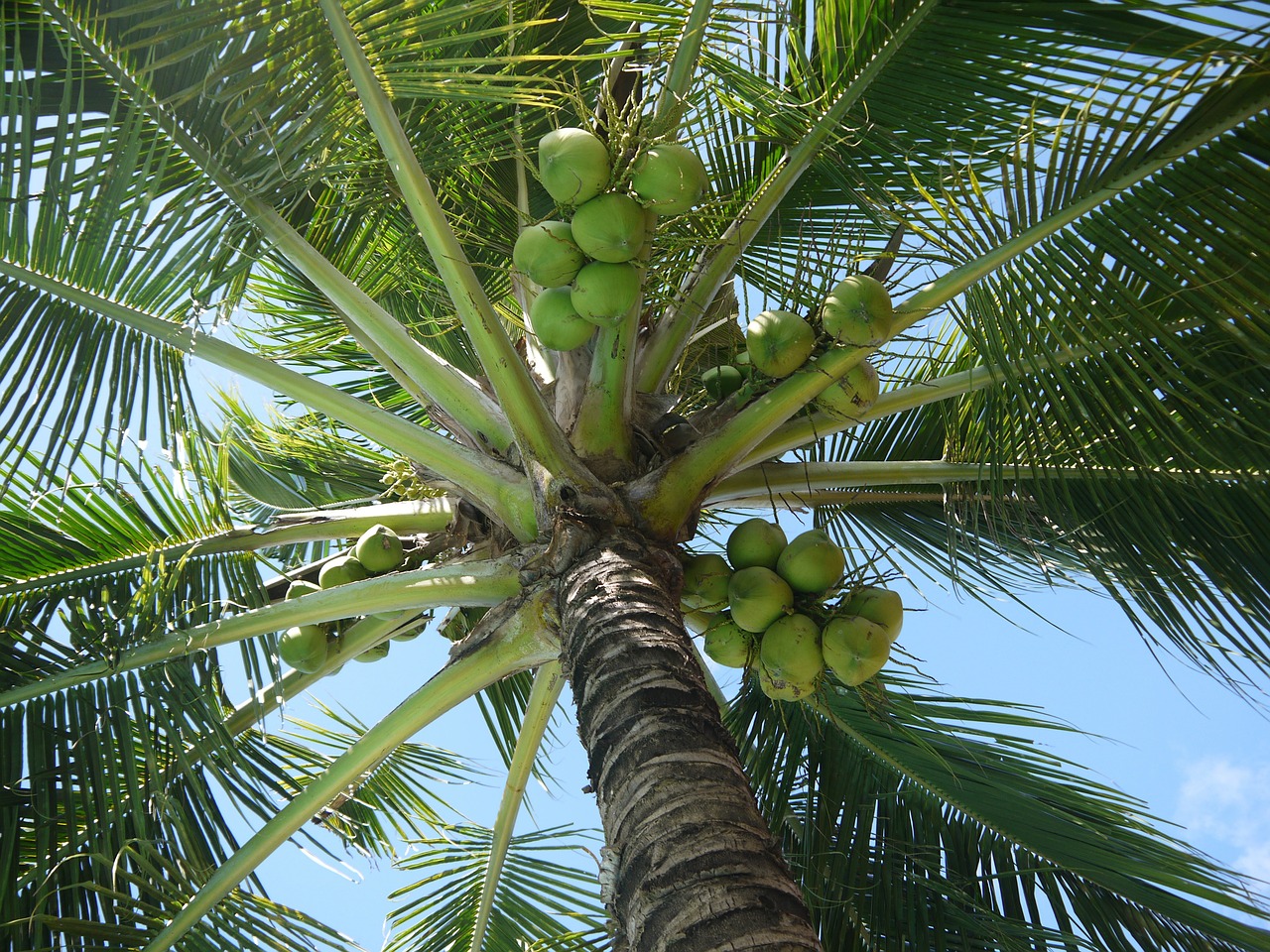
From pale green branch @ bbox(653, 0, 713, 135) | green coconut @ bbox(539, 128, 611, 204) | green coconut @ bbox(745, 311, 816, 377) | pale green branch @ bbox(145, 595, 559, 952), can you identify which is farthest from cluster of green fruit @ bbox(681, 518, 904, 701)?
pale green branch @ bbox(653, 0, 713, 135)

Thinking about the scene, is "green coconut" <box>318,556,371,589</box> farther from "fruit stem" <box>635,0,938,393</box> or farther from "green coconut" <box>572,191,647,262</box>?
"green coconut" <box>572,191,647,262</box>

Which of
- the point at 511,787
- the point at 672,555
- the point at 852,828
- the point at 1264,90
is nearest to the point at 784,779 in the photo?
the point at 852,828

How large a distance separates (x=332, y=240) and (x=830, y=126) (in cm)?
219

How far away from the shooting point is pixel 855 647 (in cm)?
293

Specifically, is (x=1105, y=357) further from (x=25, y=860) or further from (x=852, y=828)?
(x=25, y=860)

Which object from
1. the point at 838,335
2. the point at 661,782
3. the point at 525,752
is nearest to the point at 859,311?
the point at 838,335

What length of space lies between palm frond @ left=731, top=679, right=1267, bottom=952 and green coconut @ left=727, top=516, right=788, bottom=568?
531 mm

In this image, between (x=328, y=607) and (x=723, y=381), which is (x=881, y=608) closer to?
(x=723, y=381)

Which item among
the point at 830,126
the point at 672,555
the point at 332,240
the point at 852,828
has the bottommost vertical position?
the point at 852,828

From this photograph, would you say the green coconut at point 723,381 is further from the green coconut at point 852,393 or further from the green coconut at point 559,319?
the green coconut at point 559,319

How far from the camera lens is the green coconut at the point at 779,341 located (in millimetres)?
2988

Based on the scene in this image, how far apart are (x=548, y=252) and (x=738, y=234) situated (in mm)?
812

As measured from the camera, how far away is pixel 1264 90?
2348 millimetres

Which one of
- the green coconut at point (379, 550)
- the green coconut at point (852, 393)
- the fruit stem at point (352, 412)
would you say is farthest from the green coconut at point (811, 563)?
the green coconut at point (379, 550)
